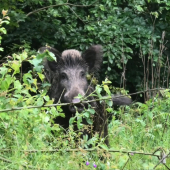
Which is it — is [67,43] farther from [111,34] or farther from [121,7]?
[121,7]

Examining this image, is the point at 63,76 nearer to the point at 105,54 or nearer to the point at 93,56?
the point at 93,56

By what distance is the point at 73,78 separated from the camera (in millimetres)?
6203

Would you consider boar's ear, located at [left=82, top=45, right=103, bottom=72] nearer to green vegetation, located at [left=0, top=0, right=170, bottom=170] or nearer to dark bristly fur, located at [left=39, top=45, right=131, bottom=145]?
dark bristly fur, located at [left=39, top=45, right=131, bottom=145]

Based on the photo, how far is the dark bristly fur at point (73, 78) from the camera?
575 cm

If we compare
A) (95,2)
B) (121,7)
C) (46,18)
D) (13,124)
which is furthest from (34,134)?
(121,7)

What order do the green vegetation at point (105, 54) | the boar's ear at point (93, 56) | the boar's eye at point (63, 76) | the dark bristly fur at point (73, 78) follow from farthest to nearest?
1. the boar's ear at point (93, 56)
2. the boar's eye at point (63, 76)
3. the dark bristly fur at point (73, 78)
4. the green vegetation at point (105, 54)

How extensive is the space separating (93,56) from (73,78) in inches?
29.6

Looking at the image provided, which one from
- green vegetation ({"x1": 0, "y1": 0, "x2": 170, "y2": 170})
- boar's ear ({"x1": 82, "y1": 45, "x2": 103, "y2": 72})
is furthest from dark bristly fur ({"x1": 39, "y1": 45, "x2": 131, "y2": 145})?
green vegetation ({"x1": 0, "y1": 0, "x2": 170, "y2": 170})

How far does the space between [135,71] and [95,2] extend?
100 inches

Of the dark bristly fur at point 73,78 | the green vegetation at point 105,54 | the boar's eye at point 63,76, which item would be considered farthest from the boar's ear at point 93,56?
the green vegetation at point 105,54

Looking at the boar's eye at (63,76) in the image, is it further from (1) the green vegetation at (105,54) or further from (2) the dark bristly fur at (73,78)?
(1) the green vegetation at (105,54)

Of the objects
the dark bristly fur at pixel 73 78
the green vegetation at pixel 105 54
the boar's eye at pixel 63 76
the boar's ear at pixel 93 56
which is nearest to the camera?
the green vegetation at pixel 105 54

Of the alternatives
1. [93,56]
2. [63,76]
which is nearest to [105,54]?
[93,56]

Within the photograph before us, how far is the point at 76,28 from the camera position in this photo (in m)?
8.66
